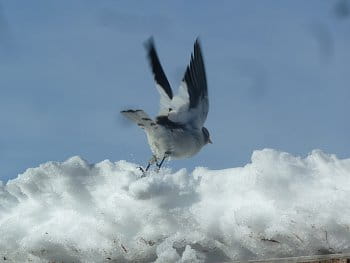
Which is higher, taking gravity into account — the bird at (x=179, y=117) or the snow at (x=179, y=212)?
the bird at (x=179, y=117)

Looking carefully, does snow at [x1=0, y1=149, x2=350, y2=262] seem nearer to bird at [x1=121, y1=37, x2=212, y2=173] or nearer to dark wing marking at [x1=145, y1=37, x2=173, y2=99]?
bird at [x1=121, y1=37, x2=212, y2=173]

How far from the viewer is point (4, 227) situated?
29.6 ft

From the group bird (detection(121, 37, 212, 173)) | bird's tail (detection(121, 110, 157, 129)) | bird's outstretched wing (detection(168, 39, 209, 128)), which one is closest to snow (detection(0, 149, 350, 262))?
bird's tail (detection(121, 110, 157, 129))

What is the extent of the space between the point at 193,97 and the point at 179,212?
17.3 ft

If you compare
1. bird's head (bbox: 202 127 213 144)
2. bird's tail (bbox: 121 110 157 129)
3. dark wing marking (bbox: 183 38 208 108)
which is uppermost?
dark wing marking (bbox: 183 38 208 108)

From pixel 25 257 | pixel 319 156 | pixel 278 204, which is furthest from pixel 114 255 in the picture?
pixel 319 156

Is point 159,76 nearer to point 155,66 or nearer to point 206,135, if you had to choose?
point 155,66

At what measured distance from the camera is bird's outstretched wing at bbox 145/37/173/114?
13781 mm

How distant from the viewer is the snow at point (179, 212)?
26.1ft

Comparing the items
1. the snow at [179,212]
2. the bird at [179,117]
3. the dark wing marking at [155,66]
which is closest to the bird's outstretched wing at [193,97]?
Answer: the bird at [179,117]

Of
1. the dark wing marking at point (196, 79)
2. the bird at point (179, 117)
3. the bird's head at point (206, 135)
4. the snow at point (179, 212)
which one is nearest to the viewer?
the snow at point (179, 212)

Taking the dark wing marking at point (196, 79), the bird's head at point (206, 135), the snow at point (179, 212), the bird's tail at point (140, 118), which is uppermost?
the dark wing marking at point (196, 79)

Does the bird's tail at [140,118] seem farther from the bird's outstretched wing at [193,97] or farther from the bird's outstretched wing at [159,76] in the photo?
the bird's outstretched wing at [159,76]

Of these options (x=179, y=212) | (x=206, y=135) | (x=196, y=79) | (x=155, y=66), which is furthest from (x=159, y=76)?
(x=179, y=212)
